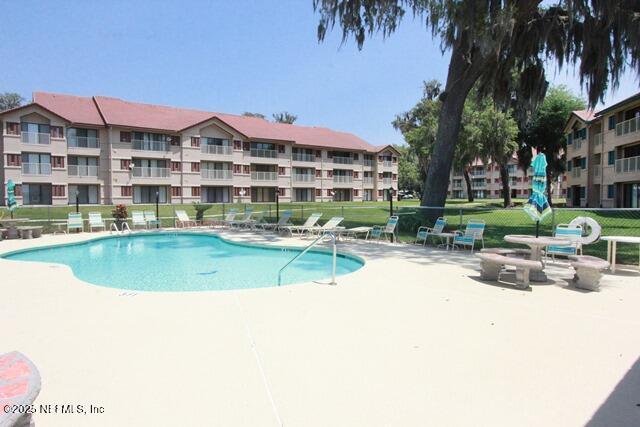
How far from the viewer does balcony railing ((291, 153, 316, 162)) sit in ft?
161

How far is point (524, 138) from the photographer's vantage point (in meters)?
42.5

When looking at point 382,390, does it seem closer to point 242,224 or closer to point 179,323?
point 179,323

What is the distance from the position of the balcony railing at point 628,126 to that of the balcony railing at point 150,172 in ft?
128

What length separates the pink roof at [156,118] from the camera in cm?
3659

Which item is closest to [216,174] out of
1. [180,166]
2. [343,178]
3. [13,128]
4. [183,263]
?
[180,166]

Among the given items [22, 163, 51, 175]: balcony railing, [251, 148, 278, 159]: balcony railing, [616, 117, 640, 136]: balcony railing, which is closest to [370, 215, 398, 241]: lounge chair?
[616, 117, 640, 136]: balcony railing

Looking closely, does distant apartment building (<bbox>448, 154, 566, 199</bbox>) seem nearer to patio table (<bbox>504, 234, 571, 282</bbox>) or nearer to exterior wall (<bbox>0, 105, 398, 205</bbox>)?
exterior wall (<bbox>0, 105, 398, 205</bbox>)

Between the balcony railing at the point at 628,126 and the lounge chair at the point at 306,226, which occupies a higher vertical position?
the balcony railing at the point at 628,126

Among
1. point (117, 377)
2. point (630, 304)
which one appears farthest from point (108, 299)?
point (630, 304)

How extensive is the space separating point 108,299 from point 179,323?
2.02m

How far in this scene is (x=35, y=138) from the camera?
111 feet

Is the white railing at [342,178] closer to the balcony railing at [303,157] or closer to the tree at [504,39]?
the balcony railing at [303,157]

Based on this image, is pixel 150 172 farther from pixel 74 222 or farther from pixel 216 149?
pixel 74 222

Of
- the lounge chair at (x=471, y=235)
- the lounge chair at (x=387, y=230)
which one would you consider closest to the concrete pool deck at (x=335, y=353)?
the lounge chair at (x=471, y=235)
